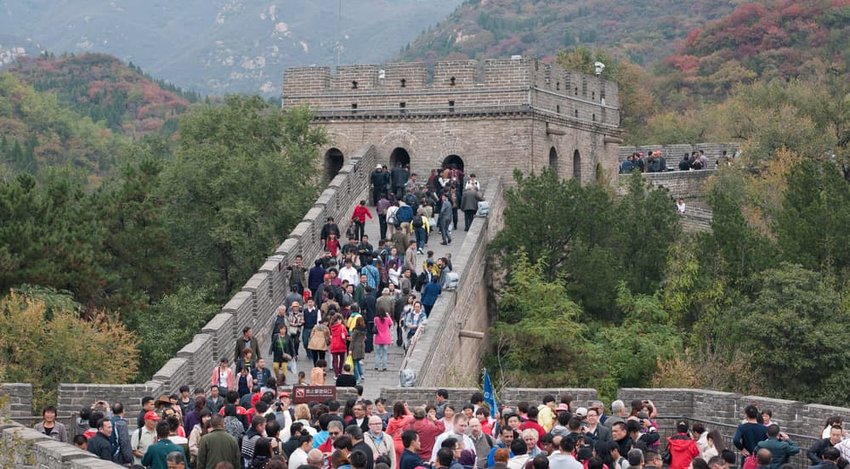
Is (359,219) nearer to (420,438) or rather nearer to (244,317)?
(244,317)

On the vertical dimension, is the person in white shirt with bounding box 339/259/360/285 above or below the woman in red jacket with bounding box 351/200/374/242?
below

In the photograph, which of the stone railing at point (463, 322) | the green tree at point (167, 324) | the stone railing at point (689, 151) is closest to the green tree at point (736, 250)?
the stone railing at point (463, 322)

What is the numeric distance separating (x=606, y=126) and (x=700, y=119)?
39.5m

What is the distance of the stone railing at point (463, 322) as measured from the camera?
29047 mm

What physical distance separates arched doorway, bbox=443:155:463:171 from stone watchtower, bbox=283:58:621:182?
2 centimetres

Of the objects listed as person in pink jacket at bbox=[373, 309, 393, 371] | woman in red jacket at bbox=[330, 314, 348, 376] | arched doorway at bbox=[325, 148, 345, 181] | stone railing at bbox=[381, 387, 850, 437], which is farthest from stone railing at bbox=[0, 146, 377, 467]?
stone railing at bbox=[381, 387, 850, 437]

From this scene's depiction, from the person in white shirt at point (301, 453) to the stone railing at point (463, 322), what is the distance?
1043 centimetres

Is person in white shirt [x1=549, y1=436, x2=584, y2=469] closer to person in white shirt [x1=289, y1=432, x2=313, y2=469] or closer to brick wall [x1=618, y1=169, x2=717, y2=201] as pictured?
person in white shirt [x1=289, y1=432, x2=313, y2=469]

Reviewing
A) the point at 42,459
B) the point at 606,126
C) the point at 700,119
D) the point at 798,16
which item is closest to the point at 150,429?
the point at 42,459

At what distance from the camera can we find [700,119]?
85.1 meters

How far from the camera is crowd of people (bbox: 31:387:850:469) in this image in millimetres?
16641

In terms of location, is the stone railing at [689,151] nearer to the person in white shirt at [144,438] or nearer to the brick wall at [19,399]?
the brick wall at [19,399]

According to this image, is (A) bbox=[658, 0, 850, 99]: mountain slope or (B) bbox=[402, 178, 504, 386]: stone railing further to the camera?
(A) bbox=[658, 0, 850, 99]: mountain slope

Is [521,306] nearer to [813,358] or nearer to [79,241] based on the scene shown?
[813,358]
